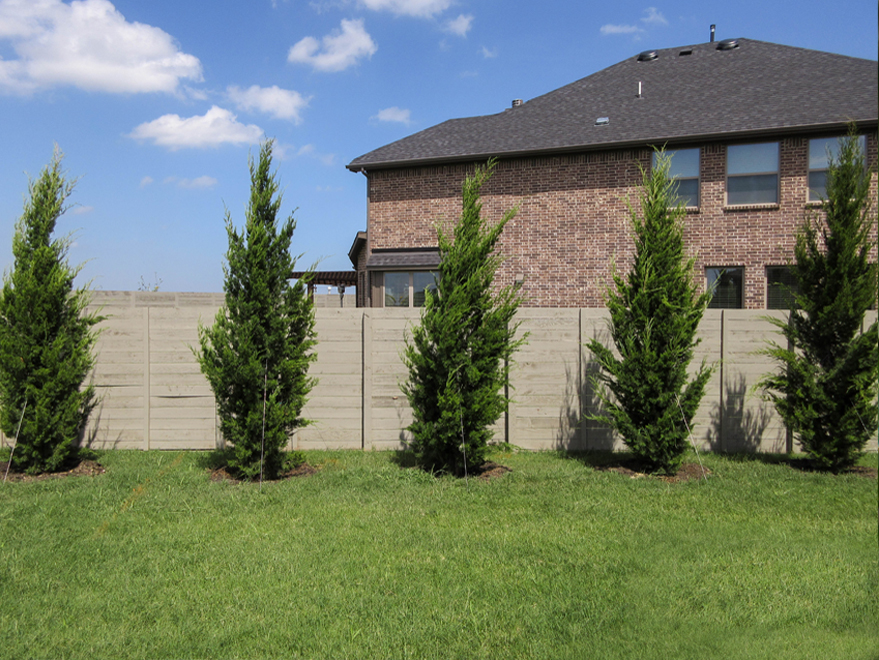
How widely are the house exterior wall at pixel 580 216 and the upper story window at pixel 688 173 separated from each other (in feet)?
0.57

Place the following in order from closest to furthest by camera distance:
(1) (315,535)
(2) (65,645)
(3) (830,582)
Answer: (2) (65,645), (3) (830,582), (1) (315,535)

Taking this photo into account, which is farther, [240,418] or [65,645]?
[240,418]

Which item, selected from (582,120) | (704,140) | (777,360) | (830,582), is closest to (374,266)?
(582,120)

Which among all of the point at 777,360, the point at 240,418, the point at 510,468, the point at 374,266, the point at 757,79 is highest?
the point at 757,79

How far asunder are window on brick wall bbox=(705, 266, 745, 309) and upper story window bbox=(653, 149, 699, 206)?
1.75 meters

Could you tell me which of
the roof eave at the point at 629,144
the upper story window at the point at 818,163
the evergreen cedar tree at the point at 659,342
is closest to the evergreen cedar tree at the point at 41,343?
the evergreen cedar tree at the point at 659,342

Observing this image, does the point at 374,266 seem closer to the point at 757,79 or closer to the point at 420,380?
the point at 420,380

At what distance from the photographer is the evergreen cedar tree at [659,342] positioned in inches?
332

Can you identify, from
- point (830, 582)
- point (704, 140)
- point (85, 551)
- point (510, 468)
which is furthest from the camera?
point (704, 140)

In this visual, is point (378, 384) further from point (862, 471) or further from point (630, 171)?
point (630, 171)

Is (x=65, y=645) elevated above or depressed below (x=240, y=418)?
below

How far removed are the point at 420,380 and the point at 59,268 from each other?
503cm

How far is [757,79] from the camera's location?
17.1m

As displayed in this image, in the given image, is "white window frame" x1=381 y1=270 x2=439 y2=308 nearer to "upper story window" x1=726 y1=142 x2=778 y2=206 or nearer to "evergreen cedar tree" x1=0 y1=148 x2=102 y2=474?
"upper story window" x1=726 y1=142 x2=778 y2=206
